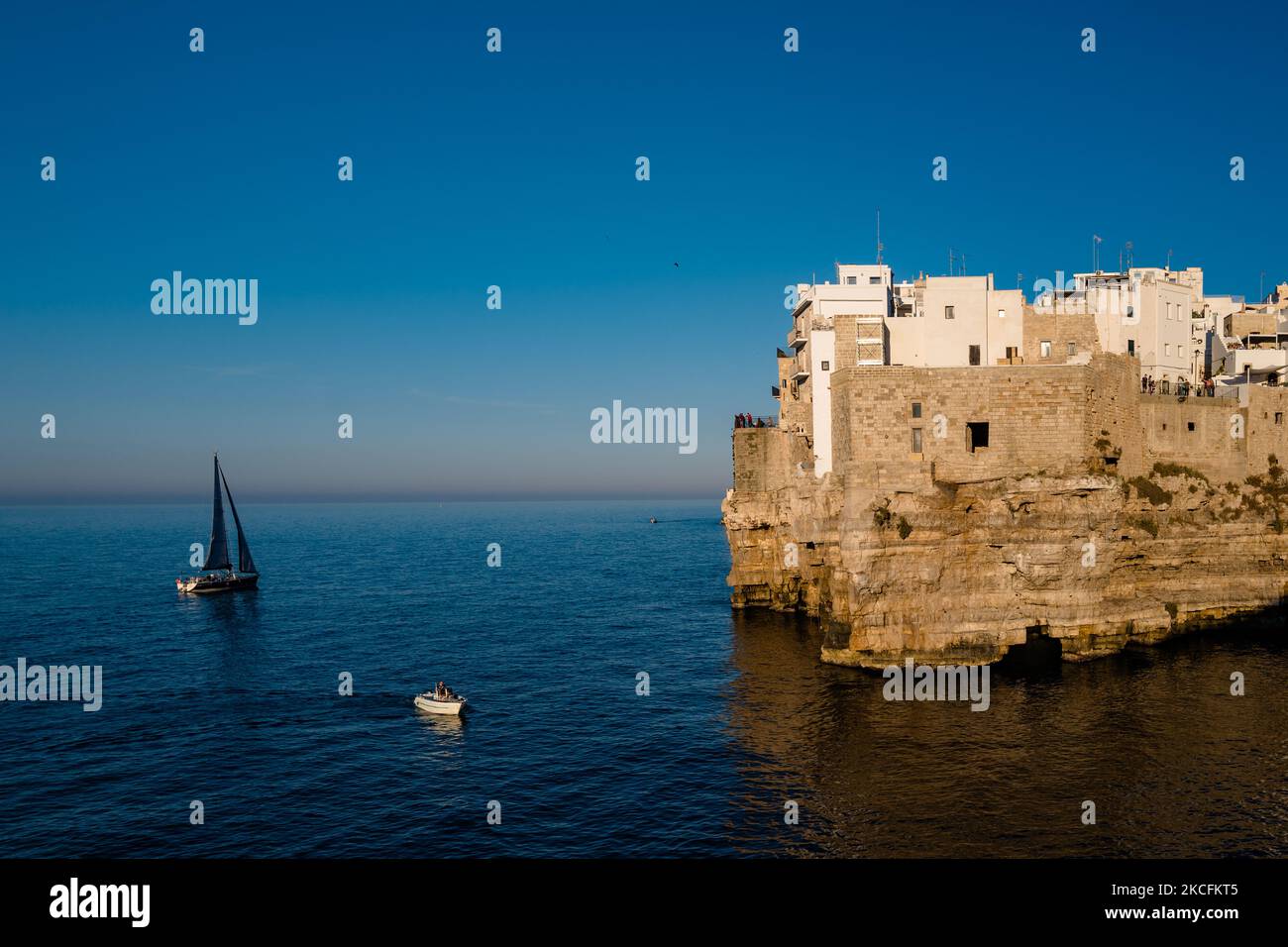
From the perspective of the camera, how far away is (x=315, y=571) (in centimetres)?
12219

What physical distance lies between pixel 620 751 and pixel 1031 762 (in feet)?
56.6

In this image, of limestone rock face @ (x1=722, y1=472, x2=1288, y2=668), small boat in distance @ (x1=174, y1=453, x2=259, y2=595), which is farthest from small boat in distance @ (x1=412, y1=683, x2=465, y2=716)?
small boat in distance @ (x1=174, y1=453, x2=259, y2=595)

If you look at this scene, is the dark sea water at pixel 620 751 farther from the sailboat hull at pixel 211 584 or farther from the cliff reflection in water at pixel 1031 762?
the sailboat hull at pixel 211 584

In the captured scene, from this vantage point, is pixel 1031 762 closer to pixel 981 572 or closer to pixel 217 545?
pixel 981 572

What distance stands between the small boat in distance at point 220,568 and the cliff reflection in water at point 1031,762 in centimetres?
6660

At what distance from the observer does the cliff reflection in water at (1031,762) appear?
29266mm

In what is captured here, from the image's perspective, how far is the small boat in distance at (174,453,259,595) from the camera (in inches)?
3684

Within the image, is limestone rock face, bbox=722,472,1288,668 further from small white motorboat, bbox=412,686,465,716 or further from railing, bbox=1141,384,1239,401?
small white motorboat, bbox=412,686,465,716

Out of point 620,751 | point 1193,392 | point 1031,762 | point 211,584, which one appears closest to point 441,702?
point 620,751

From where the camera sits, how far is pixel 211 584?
307ft

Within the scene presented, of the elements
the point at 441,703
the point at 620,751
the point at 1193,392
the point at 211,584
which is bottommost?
the point at 620,751

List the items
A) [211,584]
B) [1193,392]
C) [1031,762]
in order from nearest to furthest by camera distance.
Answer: [1031,762] → [1193,392] → [211,584]

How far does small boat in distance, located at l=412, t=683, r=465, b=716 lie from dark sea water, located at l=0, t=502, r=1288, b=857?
3.24ft

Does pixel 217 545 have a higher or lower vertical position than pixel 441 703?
higher
